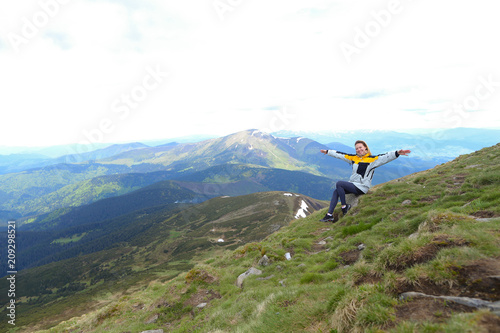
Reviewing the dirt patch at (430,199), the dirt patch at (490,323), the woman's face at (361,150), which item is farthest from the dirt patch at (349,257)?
the dirt patch at (430,199)

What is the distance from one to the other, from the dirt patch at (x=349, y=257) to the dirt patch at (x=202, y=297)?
25.6ft

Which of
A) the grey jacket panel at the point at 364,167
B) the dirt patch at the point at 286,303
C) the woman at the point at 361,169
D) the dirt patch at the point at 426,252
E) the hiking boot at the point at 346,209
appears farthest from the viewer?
the hiking boot at the point at 346,209

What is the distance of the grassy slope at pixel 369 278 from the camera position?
14.1 feet

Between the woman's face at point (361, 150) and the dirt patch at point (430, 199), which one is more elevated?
the woman's face at point (361, 150)

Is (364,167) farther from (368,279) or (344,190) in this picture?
(368,279)

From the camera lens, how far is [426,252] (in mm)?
5707

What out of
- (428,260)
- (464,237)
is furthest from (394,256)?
(464,237)

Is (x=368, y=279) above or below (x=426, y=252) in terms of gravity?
below

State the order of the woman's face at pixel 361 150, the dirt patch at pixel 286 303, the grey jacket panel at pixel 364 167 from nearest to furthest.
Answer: the dirt patch at pixel 286 303 < the grey jacket panel at pixel 364 167 < the woman's face at pixel 361 150

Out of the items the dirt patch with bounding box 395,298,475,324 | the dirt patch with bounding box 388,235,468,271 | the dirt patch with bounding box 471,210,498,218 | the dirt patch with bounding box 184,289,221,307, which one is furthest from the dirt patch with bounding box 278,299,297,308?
the dirt patch with bounding box 471,210,498,218

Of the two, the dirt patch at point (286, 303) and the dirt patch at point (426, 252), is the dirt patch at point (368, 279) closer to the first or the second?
the dirt patch at point (426, 252)

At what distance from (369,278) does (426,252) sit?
164 centimetres

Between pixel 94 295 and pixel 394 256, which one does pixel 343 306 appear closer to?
pixel 394 256

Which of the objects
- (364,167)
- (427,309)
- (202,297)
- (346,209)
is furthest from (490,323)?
(202,297)
